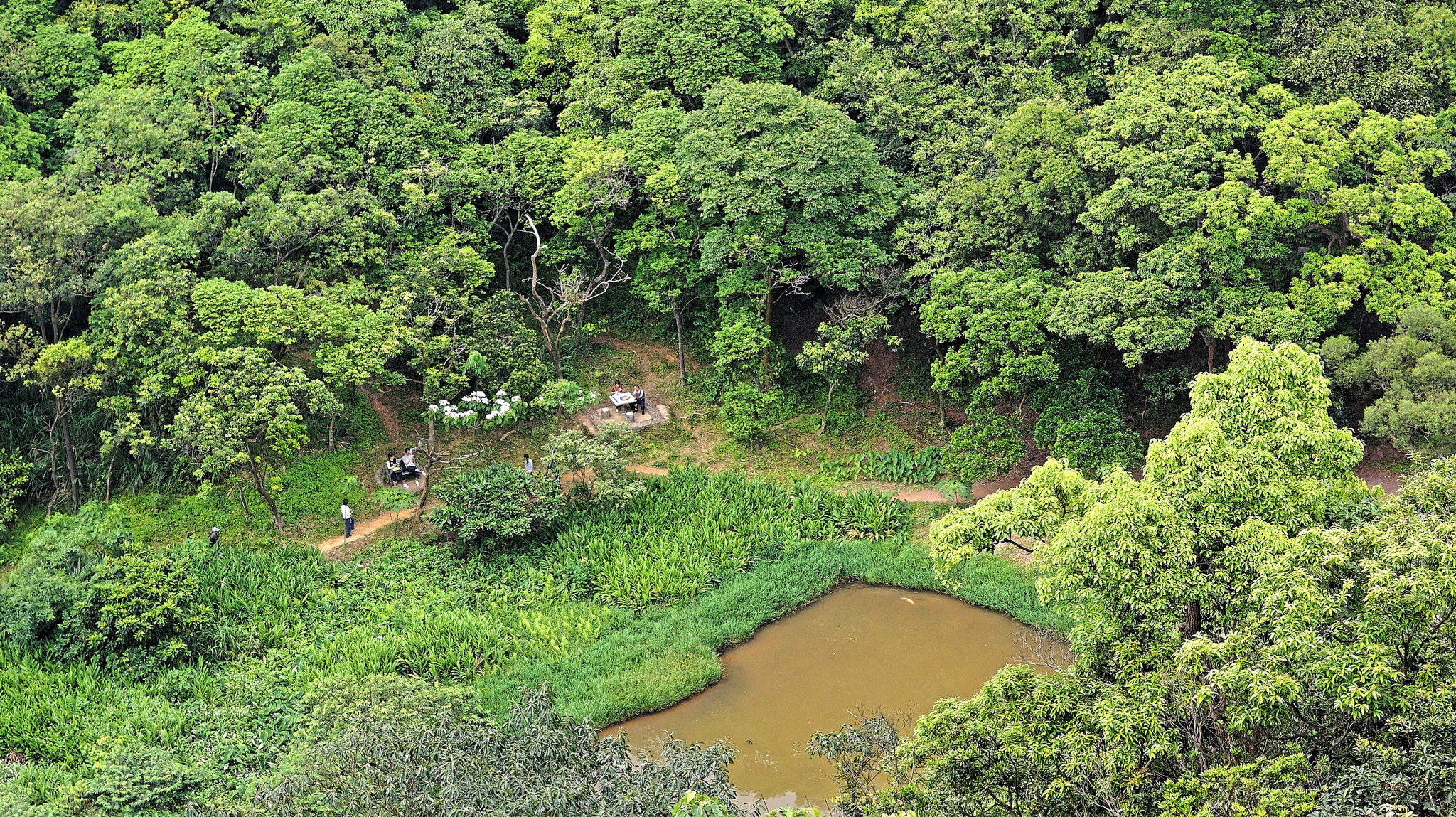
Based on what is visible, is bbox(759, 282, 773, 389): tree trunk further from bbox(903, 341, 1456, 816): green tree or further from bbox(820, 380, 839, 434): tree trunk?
bbox(903, 341, 1456, 816): green tree

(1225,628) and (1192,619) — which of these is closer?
(1225,628)

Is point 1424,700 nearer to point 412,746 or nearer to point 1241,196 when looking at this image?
point 412,746

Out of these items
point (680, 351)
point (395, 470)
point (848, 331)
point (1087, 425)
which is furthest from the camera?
point (680, 351)

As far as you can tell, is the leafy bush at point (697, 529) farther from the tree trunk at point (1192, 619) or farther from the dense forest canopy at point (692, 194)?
the tree trunk at point (1192, 619)

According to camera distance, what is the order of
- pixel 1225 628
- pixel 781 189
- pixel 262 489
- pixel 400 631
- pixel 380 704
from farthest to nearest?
pixel 781 189
pixel 262 489
pixel 400 631
pixel 380 704
pixel 1225 628

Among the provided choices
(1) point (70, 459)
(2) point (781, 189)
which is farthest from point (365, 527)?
(2) point (781, 189)

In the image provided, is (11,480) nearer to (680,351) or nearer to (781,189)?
(680,351)

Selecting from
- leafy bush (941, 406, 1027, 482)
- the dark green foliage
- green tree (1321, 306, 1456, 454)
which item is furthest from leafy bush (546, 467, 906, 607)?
green tree (1321, 306, 1456, 454)
